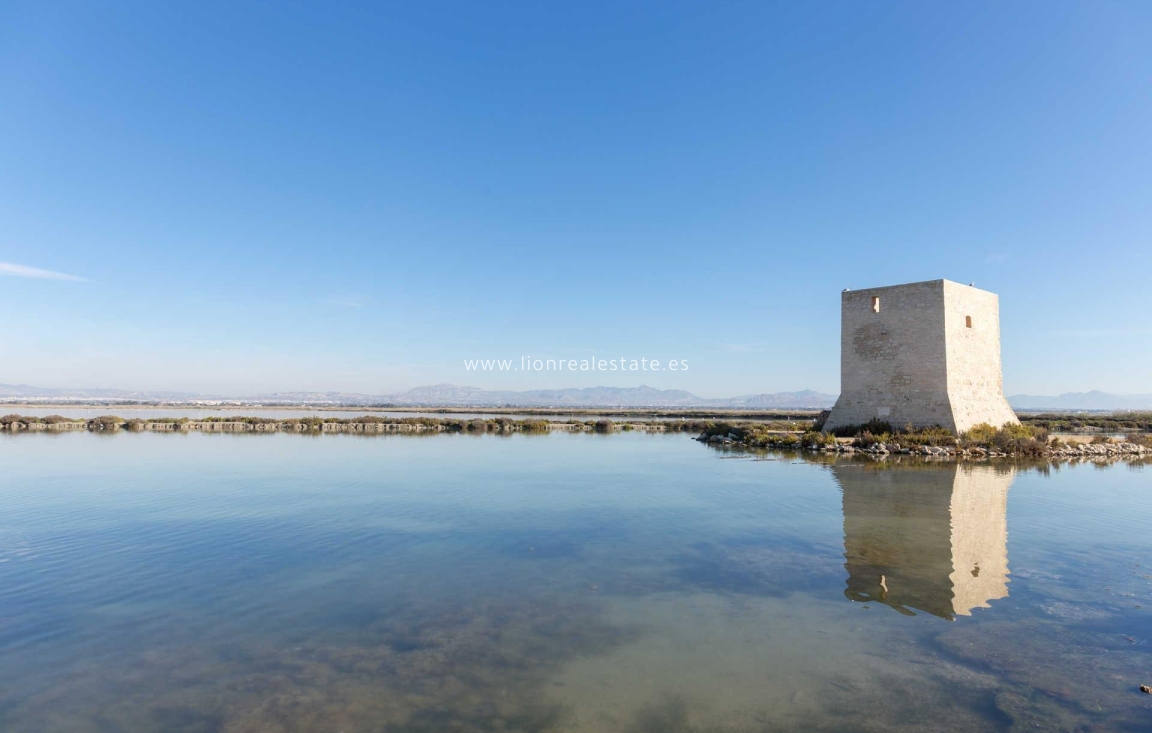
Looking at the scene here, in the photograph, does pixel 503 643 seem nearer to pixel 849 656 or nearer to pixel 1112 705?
pixel 849 656

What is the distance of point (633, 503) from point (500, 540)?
3550 mm

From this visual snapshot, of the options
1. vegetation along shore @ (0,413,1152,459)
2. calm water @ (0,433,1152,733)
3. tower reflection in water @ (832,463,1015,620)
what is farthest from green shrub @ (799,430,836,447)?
calm water @ (0,433,1152,733)

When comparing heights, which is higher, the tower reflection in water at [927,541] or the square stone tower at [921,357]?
the square stone tower at [921,357]

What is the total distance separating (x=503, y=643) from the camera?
4582 millimetres

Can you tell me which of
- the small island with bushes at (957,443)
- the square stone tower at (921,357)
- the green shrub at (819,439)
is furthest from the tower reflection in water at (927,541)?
the green shrub at (819,439)

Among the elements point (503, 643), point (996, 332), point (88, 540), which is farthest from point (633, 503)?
point (996, 332)

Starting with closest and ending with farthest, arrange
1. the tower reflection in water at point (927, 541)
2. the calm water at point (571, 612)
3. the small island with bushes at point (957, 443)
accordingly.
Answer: the calm water at point (571, 612) → the tower reflection in water at point (927, 541) → the small island with bushes at point (957, 443)

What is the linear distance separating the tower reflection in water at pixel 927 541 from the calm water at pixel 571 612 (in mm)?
50

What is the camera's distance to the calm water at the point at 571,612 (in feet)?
12.1

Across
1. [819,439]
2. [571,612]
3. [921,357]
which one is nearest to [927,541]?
[571,612]

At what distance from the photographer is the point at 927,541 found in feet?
25.6

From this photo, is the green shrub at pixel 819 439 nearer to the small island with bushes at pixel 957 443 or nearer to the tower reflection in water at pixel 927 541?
the small island with bushes at pixel 957 443

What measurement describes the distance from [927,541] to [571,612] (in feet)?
17.5

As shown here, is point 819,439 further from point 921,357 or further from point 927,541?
point 927,541
